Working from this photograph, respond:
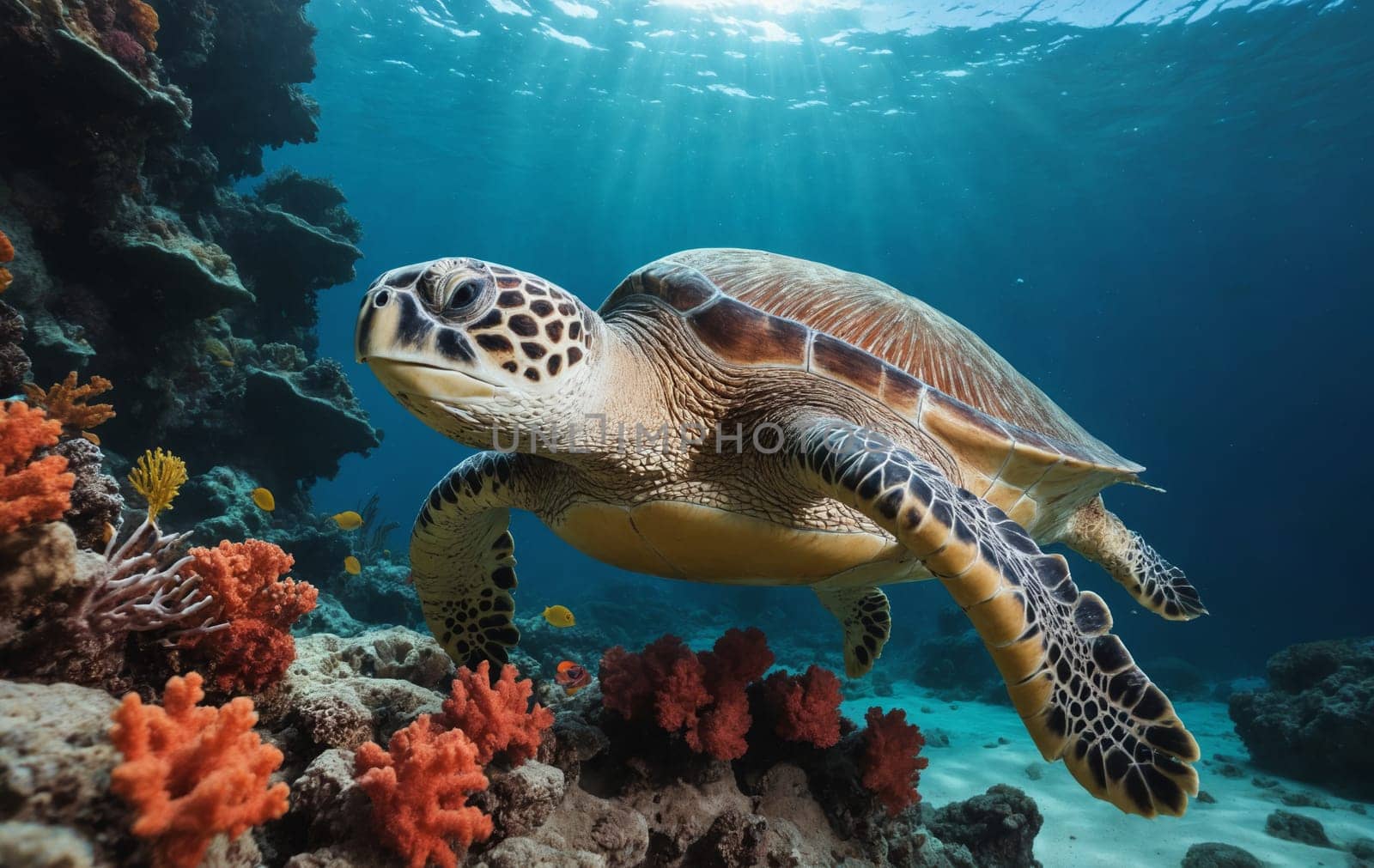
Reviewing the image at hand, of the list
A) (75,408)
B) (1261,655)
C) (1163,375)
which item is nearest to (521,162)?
(75,408)

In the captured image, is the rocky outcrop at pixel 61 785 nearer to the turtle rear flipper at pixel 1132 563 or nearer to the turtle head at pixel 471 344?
the turtle head at pixel 471 344

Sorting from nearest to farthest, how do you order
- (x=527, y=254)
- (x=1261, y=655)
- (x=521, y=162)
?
(x=1261, y=655)
(x=521, y=162)
(x=527, y=254)

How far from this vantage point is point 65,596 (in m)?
1.37

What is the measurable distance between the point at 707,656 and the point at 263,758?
6.27ft

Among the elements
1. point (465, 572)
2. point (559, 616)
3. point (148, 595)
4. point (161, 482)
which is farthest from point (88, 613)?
point (559, 616)

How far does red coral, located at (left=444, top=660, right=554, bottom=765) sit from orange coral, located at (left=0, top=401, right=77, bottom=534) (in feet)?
3.45

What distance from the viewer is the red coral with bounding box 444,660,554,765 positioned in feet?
5.52

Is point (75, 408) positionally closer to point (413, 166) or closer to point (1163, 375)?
point (413, 166)

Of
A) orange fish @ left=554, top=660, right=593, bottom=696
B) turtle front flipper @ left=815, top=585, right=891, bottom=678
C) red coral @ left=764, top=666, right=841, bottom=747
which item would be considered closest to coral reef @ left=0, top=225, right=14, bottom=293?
red coral @ left=764, top=666, right=841, bottom=747

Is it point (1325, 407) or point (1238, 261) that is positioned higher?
point (1238, 261)

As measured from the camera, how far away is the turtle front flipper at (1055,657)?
1721 mm

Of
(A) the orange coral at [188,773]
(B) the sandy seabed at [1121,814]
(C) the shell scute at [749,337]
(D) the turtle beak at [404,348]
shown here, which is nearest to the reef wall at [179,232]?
(D) the turtle beak at [404,348]

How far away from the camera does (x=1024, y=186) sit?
31.7 meters

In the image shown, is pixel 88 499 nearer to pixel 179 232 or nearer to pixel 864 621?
pixel 864 621
